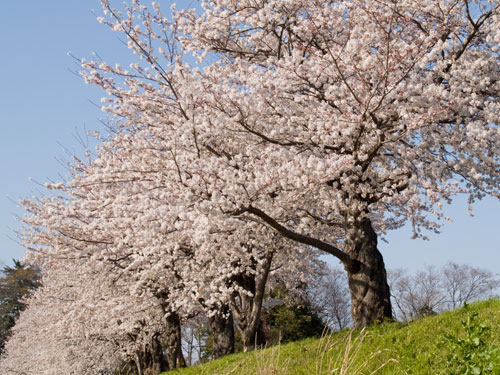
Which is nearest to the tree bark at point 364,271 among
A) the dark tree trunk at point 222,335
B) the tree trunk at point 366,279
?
the tree trunk at point 366,279

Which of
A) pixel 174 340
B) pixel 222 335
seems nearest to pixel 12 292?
pixel 174 340

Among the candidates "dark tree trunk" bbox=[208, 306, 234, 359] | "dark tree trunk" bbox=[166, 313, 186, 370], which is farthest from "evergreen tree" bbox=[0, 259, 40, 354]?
"dark tree trunk" bbox=[208, 306, 234, 359]

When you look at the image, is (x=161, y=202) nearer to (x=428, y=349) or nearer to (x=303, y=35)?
(x=303, y=35)

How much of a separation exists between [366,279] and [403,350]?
3.42 metres

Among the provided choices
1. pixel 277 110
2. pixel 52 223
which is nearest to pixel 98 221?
pixel 52 223

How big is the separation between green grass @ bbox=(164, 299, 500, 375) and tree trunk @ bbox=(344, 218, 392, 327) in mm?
870

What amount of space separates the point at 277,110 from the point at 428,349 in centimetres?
614

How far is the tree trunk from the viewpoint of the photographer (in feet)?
38.6

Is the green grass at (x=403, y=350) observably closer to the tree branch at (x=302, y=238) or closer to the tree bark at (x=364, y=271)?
the tree bark at (x=364, y=271)

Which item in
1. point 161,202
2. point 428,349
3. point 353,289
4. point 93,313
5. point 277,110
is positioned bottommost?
point 428,349

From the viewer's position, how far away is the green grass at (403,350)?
7.36 metres

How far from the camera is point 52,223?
16.4 meters

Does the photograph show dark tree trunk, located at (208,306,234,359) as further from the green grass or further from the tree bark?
the tree bark

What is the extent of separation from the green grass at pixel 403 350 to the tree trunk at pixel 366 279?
0.87 m
